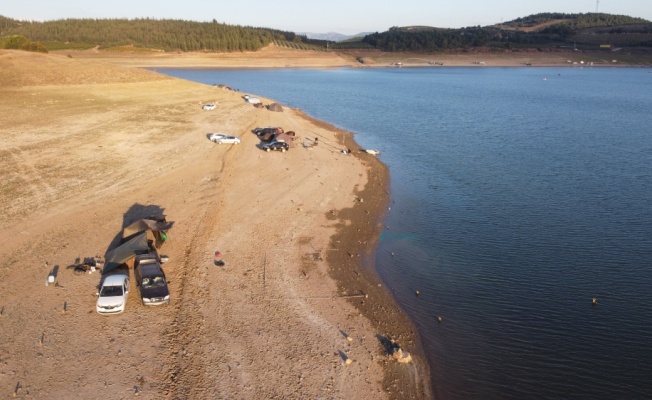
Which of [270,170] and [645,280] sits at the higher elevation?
[270,170]

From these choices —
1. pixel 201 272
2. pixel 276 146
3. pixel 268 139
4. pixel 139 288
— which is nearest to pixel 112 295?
pixel 139 288

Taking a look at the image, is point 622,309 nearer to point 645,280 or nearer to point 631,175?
point 645,280

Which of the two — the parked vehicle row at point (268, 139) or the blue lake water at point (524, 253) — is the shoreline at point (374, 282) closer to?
the blue lake water at point (524, 253)

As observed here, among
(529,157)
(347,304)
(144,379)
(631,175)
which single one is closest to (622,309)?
(347,304)

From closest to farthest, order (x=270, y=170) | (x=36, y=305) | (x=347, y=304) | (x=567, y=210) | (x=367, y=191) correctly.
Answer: (x=36, y=305) < (x=347, y=304) < (x=567, y=210) < (x=367, y=191) < (x=270, y=170)

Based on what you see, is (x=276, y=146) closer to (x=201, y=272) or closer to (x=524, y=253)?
(x=201, y=272)

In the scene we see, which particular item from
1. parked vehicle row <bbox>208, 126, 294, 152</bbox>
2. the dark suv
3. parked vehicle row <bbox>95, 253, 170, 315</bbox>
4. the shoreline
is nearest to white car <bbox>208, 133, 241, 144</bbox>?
parked vehicle row <bbox>208, 126, 294, 152</bbox>
